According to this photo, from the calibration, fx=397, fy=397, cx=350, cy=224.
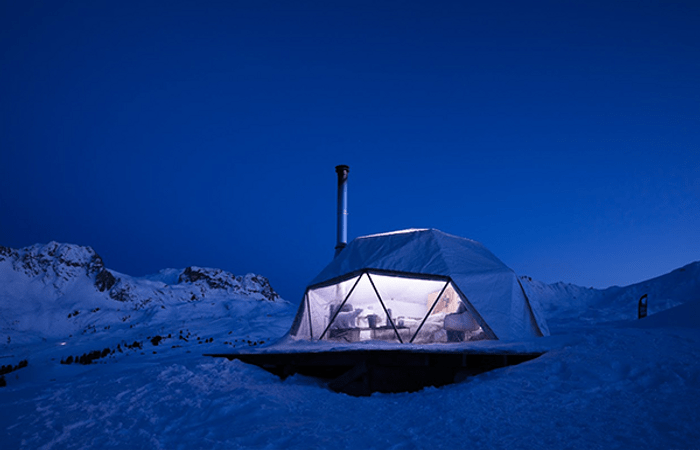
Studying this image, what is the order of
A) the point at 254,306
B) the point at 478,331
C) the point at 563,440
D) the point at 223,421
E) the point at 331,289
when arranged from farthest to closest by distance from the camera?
the point at 254,306
the point at 331,289
the point at 478,331
the point at 223,421
the point at 563,440

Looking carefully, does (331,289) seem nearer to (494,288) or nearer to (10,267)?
(494,288)

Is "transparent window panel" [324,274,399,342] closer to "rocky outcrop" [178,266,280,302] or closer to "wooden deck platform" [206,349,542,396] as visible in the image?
"wooden deck platform" [206,349,542,396]

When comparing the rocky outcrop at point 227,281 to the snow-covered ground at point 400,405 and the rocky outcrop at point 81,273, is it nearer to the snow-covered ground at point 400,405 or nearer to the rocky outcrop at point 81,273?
the rocky outcrop at point 81,273

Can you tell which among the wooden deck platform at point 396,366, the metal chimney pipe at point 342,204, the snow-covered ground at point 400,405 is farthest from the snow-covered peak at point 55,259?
the wooden deck platform at point 396,366

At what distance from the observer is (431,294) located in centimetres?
1363

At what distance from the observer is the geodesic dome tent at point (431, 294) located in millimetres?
9781

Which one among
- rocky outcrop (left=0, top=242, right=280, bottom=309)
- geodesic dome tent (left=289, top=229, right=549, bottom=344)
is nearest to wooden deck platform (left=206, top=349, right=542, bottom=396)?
geodesic dome tent (left=289, top=229, right=549, bottom=344)

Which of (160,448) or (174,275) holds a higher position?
(174,275)

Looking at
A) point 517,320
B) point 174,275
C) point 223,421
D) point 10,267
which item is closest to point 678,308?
point 517,320

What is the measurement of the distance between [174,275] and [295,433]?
60697 millimetres

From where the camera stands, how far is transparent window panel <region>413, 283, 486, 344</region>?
979 cm

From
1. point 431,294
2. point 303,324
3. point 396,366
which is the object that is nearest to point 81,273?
point 303,324

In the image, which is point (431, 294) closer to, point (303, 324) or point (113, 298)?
point (303, 324)

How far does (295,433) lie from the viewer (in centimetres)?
441
